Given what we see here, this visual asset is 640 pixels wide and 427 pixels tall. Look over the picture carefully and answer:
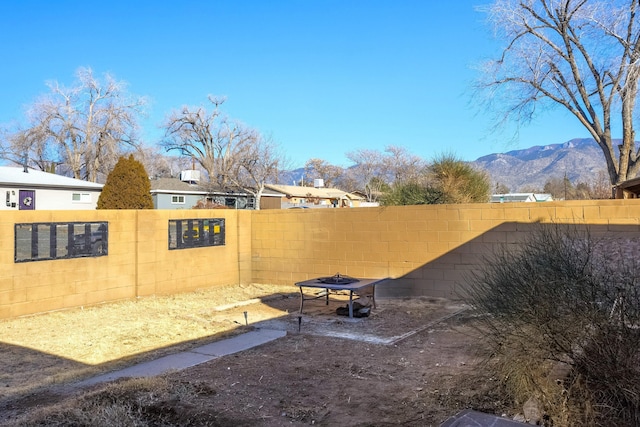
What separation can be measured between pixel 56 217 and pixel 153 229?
86.7 inches

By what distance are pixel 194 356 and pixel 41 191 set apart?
21.8 m

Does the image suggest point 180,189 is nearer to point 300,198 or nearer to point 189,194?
point 189,194

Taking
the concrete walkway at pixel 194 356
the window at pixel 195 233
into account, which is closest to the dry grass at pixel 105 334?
the concrete walkway at pixel 194 356

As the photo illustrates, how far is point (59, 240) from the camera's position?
9438 mm

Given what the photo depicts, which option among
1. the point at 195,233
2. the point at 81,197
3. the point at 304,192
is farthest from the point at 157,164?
the point at 195,233

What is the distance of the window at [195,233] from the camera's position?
11650 millimetres

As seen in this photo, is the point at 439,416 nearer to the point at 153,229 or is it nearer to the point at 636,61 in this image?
the point at 153,229

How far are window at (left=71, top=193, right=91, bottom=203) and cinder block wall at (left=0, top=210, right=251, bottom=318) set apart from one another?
1624cm

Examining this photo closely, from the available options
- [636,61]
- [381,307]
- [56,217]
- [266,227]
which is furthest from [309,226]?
[636,61]

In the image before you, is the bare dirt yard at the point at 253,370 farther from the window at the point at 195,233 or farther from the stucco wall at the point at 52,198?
the stucco wall at the point at 52,198

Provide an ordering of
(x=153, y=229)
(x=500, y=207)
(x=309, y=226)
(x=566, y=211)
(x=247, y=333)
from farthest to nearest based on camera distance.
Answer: (x=309, y=226) → (x=153, y=229) → (x=500, y=207) → (x=566, y=211) → (x=247, y=333)

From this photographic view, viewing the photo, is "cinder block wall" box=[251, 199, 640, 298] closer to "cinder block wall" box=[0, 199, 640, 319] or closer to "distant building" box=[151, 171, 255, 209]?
"cinder block wall" box=[0, 199, 640, 319]

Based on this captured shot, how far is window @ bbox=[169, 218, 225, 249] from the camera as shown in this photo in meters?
11.6

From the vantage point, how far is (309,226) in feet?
40.8
